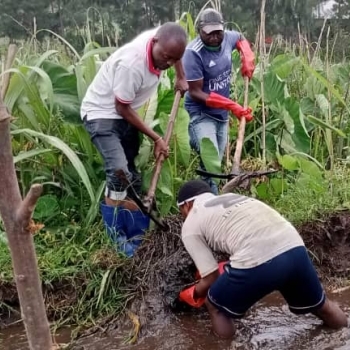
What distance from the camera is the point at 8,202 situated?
1393mm

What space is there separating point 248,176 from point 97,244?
1.05m

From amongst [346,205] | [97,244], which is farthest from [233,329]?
[346,205]

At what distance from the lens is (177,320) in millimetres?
3727

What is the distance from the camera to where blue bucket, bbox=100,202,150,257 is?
13.3 feet

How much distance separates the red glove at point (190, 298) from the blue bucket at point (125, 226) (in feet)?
1.63

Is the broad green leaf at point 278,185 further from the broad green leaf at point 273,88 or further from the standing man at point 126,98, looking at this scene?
the standing man at point 126,98

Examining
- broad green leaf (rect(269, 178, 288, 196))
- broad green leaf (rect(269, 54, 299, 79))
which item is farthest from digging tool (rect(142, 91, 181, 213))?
broad green leaf (rect(269, 54, 299, 79))

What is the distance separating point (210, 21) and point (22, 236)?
3101mm

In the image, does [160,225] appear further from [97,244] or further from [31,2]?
[31,2]

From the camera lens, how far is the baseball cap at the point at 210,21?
13.9 ft

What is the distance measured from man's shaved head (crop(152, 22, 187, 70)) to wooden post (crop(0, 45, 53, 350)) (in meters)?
2.26

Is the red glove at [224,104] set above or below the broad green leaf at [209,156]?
above

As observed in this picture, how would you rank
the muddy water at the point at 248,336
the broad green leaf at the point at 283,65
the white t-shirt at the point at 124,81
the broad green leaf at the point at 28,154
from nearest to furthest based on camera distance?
the muddy water at the point at 248,336 → the white t-shirt at the point at 124,81 → the broad green leaf at the point at 28,154 → the broad green leaf at the point at 283,65

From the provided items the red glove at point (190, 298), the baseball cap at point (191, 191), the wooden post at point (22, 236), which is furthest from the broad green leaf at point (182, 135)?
the wooden post at point (22, 236)
